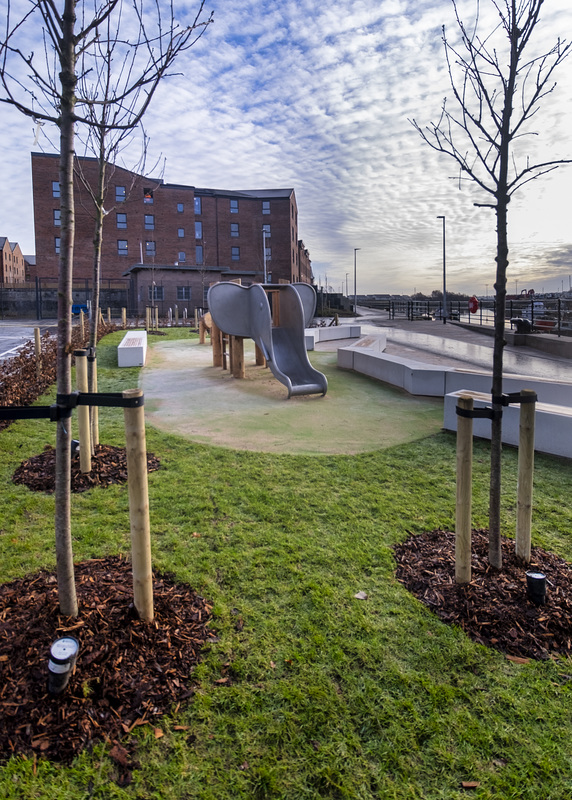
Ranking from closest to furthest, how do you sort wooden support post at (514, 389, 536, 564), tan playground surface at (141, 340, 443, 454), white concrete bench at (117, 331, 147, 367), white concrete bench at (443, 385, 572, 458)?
wooden support post at (514, 389, 536, 564) < white concrete bench at (443, 385, 572, 458) < tan playground surface at (141, 340, 443, 454) < white concrete bench at (117, 331, 147, 367)

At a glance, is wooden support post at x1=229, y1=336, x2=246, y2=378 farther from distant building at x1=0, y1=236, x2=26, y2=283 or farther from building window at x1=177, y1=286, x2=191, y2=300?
distant building at x1=0, y1=236, x2=26, y2=283

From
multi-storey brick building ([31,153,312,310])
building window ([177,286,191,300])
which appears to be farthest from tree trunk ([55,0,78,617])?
building window ([177,286,191,300])

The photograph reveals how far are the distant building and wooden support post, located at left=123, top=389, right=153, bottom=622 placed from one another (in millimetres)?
76778

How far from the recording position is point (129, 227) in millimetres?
53938

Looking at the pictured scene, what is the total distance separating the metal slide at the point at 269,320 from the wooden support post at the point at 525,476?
299 inches

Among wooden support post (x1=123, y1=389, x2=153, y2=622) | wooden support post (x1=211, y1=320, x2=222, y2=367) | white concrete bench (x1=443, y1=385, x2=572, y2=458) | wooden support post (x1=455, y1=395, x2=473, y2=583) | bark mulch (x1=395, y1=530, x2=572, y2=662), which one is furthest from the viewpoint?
wooden support post (x1=211, y1=320, x2=222, y2=367)

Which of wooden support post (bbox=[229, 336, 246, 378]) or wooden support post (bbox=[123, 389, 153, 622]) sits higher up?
wooden support post (bbox=[229, 336, 246, 378])

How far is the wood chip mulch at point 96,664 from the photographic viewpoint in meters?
2.26

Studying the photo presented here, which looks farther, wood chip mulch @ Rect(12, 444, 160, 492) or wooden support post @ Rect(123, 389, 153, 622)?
wood chip mulch @ Rect(12, 444, 160, 492)

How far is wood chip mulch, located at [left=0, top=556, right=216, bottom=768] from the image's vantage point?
7.42ft

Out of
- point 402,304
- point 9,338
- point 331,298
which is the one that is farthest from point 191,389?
point 331,298

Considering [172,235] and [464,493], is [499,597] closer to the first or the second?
[464,493]

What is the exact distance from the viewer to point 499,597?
325 cm

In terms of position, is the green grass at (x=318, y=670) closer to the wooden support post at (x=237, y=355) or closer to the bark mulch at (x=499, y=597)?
the bark mulch at (x=499, y=597)
